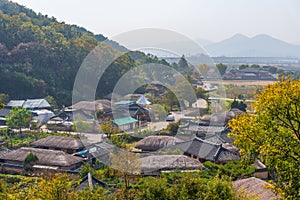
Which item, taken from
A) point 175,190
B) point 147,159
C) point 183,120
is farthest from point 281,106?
point 183,120

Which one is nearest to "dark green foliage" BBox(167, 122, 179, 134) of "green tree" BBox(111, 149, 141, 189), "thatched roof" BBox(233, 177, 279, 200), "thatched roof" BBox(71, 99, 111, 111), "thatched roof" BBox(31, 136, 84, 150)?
"thatched roof" BBox(31, 136, 84, 150)

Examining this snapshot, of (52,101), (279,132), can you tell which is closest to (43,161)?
(279,132)

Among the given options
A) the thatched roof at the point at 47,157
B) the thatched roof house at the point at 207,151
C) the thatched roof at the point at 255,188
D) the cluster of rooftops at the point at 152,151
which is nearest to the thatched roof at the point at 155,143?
the cluster of rooftops at the point at 152,151

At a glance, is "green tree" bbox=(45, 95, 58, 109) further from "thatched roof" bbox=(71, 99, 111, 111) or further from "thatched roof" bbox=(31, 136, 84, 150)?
"thatched roof" bbox=(31, 136, 84, 150)

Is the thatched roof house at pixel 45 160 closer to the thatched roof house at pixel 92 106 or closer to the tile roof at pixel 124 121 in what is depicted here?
the tile roof at pixel 124 121

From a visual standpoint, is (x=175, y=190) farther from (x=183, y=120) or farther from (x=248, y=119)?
(x=183, y=120)
